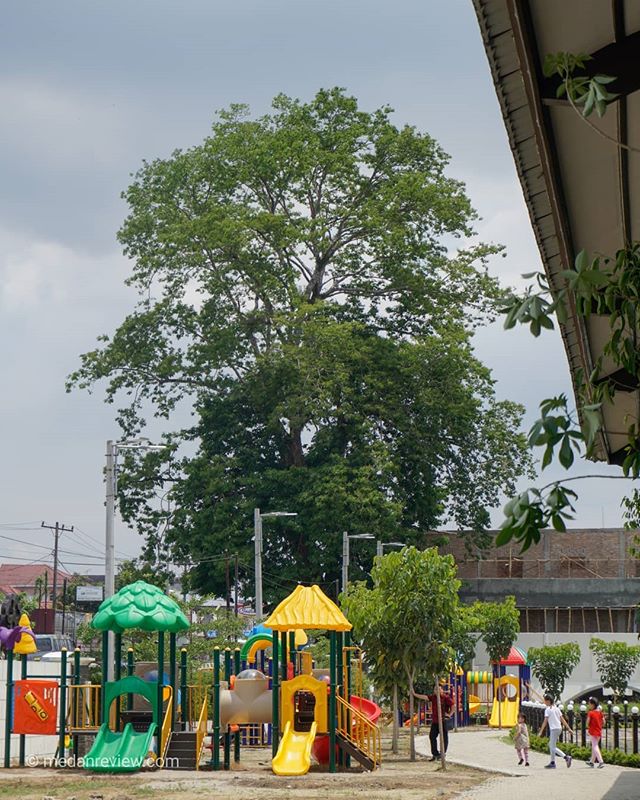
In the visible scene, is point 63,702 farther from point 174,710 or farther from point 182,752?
point 174,710

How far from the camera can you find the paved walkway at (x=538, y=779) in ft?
72.4

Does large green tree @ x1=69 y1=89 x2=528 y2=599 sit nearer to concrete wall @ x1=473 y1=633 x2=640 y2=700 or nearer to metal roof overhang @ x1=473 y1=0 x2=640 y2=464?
concrete wall @ x1=473 y1=633 x2=640 y2=700

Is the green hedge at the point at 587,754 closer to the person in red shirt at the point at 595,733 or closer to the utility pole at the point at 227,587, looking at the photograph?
the person in red shirt at the point at 595,733

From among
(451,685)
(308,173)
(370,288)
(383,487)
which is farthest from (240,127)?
(451,685)

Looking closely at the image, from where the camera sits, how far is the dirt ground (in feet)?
72.0

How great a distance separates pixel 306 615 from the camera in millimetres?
27344

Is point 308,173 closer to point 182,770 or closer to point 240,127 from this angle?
point 240,127

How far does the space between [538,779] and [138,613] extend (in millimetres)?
8579

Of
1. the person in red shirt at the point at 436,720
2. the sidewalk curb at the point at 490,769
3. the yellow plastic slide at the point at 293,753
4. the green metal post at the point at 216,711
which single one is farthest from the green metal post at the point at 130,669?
the sidewalk curb at the point at 490,769

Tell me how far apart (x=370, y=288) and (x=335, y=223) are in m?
3.12

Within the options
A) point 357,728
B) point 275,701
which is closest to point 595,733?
point 357,728

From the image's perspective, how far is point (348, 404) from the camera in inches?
2076

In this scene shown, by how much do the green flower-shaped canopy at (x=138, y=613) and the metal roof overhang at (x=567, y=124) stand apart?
743 inches

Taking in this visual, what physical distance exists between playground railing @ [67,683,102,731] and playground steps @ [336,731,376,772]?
507 centimetres
